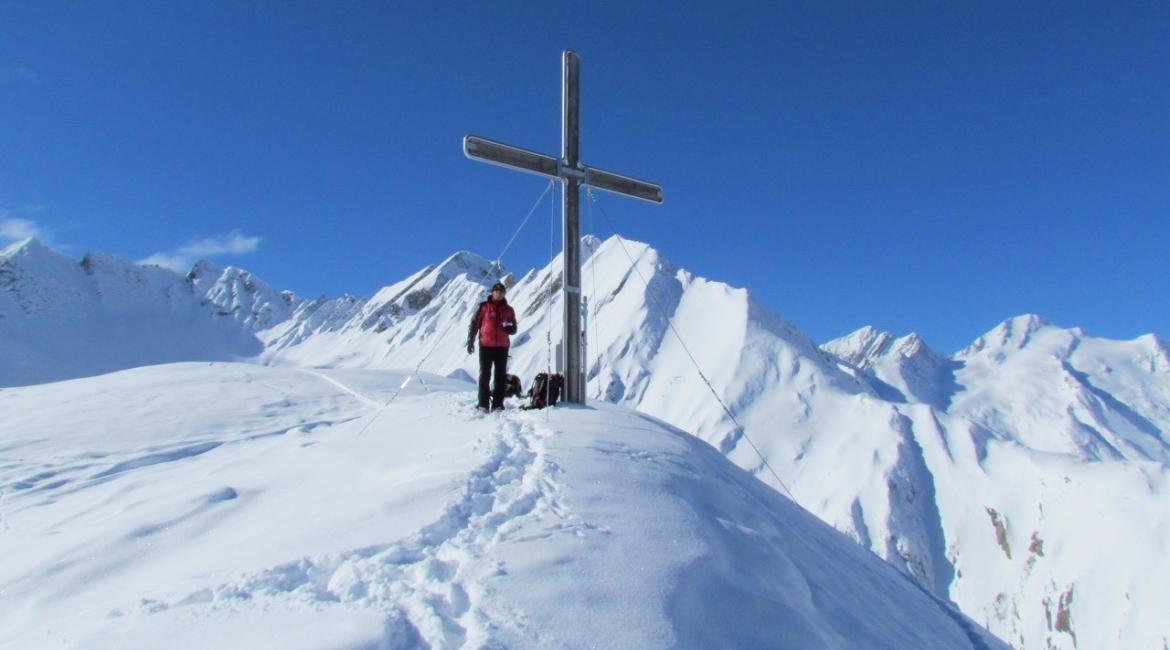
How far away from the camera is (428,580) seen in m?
3.51

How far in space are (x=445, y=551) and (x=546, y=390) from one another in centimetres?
560

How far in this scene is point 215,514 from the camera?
513cm

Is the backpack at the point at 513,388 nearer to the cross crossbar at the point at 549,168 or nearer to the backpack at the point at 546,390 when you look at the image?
the backpack at the point at 546,390

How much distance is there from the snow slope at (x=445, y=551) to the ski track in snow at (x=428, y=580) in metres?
0.01

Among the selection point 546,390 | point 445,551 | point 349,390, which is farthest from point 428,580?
point 349,390

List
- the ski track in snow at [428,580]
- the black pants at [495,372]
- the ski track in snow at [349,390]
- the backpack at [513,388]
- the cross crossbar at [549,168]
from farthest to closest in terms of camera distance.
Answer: the ski track in snow at [349,390]
the backpack at [513,388]
the black pants at [495,372]
the cross crossbar at [549,168]
the ski track in snow at [428,580]

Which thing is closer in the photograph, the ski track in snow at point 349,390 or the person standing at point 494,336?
the person standing at point 494,336

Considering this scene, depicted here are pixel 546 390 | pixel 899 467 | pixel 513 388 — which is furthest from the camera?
pixel 899 467

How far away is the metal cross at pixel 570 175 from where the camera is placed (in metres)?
9.64

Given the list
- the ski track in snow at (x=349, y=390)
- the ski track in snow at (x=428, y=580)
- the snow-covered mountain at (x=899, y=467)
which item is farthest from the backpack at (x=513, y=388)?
the snow-covered mountain at (x=899, y=467)

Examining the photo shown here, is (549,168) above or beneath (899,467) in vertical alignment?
above

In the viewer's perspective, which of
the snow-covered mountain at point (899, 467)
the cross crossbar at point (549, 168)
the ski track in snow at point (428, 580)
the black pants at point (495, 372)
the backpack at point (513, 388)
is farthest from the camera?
the snow-covered mountain at point (899, 467)

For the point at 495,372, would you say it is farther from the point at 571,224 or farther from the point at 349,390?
the point at 349,390

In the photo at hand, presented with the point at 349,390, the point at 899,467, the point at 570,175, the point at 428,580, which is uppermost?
the point at 570,175
